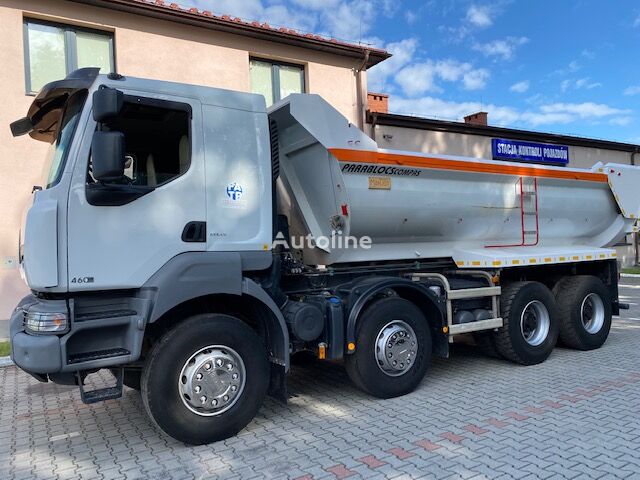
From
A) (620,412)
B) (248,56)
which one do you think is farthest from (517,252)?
(248,56)

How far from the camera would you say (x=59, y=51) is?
1016cm

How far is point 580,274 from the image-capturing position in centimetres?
783

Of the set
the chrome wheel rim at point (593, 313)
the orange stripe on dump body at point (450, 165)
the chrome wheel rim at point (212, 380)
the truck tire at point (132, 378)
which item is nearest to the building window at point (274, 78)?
the orange stripe on dump body at point (450, 165)

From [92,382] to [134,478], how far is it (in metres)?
2.99

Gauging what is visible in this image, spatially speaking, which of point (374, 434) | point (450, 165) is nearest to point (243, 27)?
point (450, 165)

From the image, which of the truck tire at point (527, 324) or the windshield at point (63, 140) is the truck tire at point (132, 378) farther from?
the truck tire at point (527, 324)

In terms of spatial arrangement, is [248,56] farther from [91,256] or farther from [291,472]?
[291,472]

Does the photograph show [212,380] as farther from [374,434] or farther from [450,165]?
[450,165]

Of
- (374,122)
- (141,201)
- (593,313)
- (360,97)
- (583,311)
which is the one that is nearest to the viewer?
(141,201)

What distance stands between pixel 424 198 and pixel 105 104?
3.55m

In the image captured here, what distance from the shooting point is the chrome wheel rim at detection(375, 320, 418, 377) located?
5.26 metres

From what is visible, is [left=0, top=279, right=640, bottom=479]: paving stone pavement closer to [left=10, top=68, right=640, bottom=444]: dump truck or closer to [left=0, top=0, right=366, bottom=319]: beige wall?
[left=10, top=68, right=640, bottom=444]: dump truck

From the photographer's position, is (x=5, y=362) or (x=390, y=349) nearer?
(x=390, y=349)

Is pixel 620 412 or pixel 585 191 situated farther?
pixel 585 191
